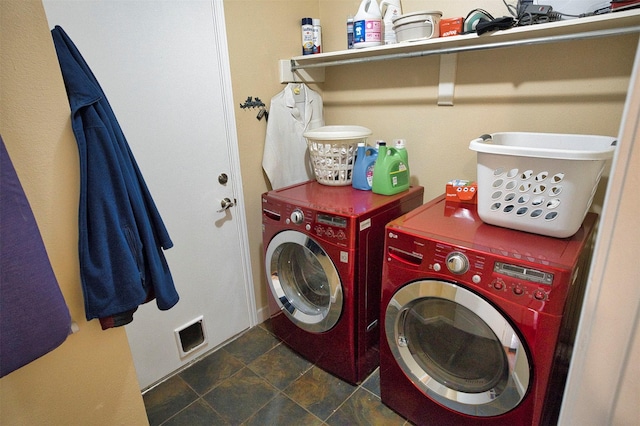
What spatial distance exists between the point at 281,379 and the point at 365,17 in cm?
193

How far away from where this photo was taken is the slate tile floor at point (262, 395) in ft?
5.38

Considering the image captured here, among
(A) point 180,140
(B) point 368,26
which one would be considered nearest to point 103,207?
(A) point 180,140

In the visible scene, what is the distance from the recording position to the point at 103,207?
0.97 m

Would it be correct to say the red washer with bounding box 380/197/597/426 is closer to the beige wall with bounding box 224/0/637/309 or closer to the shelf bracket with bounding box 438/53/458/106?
the beige wall with bounding box 224/0/637/309

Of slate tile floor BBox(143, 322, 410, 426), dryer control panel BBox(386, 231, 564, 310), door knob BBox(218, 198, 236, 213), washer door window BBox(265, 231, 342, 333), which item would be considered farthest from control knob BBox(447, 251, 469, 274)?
door knob BBox(218, 198, 236, 213)

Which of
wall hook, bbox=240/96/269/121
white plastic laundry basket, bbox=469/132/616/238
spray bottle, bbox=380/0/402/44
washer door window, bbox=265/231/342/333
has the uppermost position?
spray bottle, bbox=380/0/402/44

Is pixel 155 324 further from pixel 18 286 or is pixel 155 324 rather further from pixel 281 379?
pixel 18 286

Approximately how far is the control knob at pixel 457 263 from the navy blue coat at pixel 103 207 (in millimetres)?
1003

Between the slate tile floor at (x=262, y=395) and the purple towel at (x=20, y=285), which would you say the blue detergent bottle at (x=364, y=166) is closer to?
the slate tile floor at (x=262, y=395)

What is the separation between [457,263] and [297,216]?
774mm

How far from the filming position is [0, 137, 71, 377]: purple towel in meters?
0.69

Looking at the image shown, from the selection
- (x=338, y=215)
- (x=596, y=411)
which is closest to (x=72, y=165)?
(x=338, y=215)

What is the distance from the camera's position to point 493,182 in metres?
1.28

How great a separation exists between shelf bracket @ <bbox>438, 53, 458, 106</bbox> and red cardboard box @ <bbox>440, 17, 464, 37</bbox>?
19 centimetres
